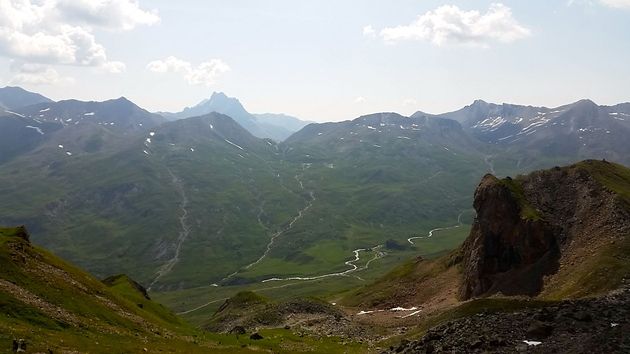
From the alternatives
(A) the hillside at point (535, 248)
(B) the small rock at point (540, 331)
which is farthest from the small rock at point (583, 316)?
(A) the hillside at point (535, 248)

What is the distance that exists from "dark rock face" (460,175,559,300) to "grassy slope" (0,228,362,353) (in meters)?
37.2

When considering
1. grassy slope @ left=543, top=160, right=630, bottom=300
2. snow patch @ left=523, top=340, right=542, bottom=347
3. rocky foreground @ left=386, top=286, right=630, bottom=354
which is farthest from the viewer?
grassy slope @ left=543, top=160, right=630, bottom=300

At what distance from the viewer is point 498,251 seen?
3745 inches

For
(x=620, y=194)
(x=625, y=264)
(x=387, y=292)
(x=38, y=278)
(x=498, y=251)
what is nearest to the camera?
(x=38, y=278)

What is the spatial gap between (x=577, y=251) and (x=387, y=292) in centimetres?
4299

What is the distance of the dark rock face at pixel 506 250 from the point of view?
86625 millimetres

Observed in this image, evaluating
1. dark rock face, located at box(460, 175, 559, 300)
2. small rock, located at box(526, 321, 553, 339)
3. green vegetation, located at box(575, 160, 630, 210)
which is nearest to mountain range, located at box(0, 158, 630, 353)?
small rock, located at box(526, 321, 553, 339)

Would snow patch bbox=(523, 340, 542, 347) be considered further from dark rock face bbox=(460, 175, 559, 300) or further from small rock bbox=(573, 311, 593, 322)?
dark rock face bbox=(460, 175, 559, 300)

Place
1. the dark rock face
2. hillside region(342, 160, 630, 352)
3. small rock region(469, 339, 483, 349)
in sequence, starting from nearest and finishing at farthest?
1. small rock region(469, 339, 483, 349)
2. hillside region(342, 160, 630, 352)
3. the dark rock face

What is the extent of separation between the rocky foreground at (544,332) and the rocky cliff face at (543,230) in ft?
106

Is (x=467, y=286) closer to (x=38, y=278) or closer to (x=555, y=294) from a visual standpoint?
(x=555, y=294)

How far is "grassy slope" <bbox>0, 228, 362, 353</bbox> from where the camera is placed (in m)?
41.3

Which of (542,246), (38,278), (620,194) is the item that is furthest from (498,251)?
(38,278)

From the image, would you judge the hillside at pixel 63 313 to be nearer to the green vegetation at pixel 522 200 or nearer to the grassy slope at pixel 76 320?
the grassy slope at pixel 76 320
